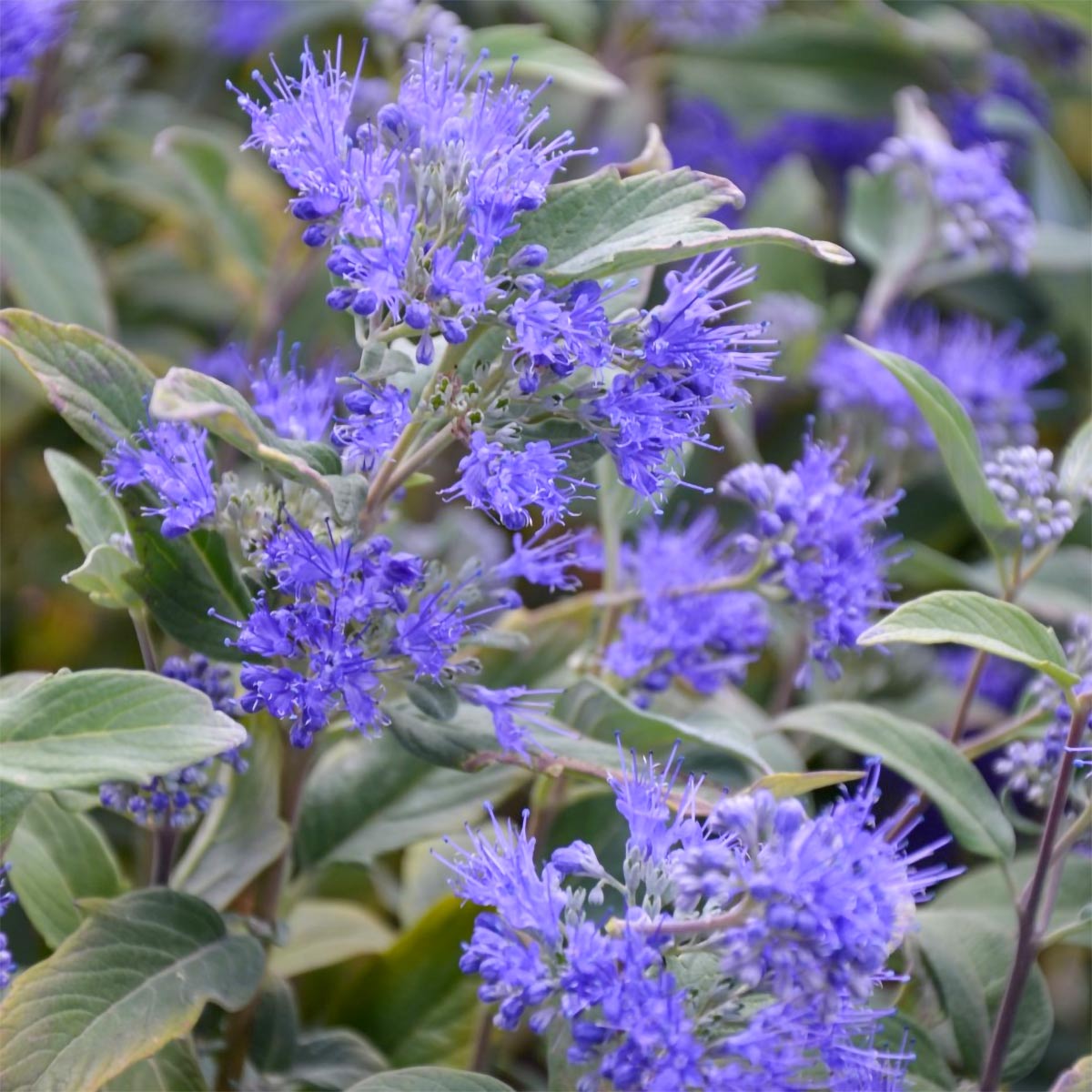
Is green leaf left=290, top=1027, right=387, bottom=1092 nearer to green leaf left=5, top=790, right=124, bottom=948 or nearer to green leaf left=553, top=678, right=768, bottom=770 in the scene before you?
green leaf left=5, top=790, right=124, bottom=948

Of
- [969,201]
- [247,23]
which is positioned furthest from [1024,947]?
[247,23]

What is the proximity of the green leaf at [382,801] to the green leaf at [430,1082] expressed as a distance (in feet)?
0.82

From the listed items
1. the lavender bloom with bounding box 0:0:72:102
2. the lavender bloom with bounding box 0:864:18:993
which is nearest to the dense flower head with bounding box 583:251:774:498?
the lavender bloom with bounding box 0:864:18:993

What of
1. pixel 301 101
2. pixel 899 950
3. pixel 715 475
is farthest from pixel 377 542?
pixel 715 475

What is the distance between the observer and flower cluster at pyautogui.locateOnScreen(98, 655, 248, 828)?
34.9 inches

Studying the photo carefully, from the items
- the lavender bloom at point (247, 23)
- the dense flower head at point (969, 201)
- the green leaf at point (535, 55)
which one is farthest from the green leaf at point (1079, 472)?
the lavender bloom at point (247, 23)

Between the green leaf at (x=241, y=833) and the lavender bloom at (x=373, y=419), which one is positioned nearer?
the lavender bloom at (x=373, y=419)

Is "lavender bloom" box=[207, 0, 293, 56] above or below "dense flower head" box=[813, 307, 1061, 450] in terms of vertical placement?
above

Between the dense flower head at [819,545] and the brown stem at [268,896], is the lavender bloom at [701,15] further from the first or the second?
the brown stem at [268,896]

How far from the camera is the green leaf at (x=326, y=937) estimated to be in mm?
1111

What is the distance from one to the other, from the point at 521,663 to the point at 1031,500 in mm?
425

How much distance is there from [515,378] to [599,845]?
45 cm

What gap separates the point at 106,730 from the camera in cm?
76

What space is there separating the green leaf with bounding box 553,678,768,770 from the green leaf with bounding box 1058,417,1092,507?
0.32m
